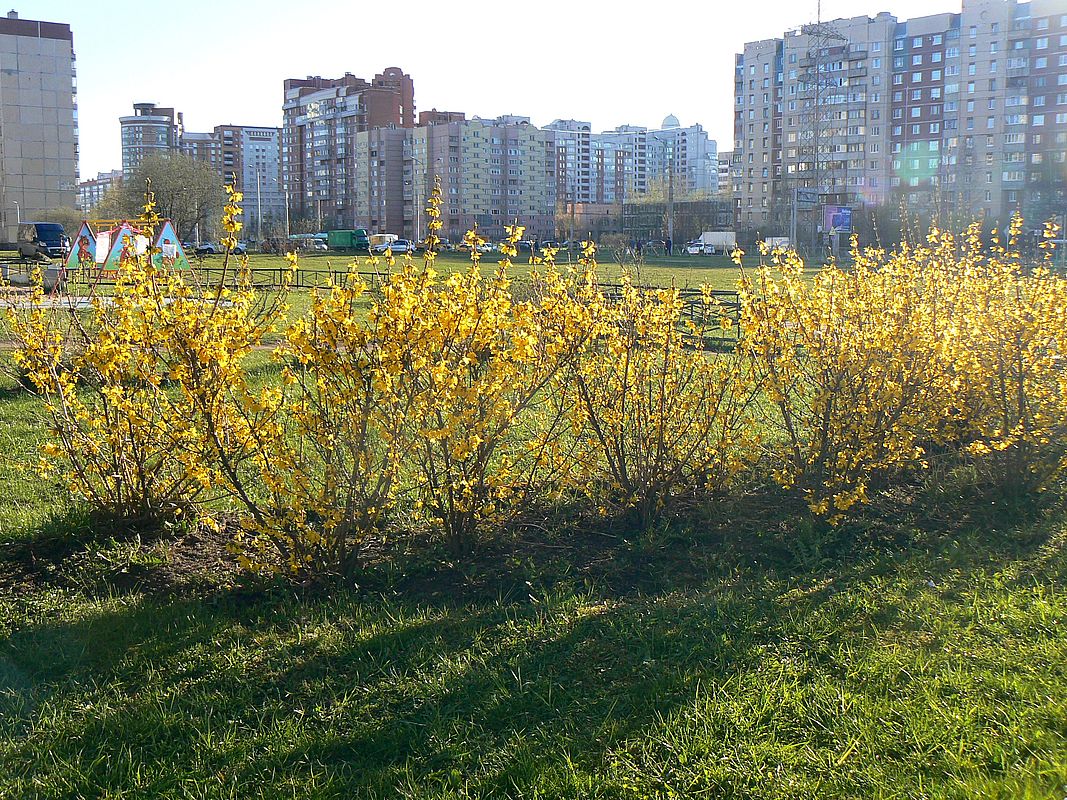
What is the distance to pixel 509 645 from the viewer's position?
4152 millimetres

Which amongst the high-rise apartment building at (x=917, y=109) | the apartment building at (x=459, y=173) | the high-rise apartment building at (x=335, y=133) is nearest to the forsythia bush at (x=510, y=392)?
→ the high-rise apartment building at (x=917, y=109)

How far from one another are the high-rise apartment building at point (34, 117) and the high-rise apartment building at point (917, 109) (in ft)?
189

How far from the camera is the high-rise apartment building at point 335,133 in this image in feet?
354

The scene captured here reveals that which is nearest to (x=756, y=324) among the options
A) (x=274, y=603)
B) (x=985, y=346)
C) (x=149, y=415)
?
(x=985, y=346)

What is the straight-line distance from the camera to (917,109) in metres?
84.0

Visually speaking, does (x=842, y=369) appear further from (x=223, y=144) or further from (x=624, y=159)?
(x=223, y=144)

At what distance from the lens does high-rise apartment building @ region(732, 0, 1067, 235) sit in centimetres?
7619

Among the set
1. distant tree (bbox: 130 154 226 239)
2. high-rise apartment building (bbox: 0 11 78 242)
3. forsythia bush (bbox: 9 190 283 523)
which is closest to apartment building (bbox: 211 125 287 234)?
high-rise apartment building (bbox: 0 11 78 242)

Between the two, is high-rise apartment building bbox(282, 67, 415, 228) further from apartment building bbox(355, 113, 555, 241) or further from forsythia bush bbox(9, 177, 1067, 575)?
forsythia bush bbox(9, 177, 1067, 575)

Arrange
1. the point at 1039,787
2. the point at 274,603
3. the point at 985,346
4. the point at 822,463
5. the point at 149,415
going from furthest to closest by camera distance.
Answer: the point at 985,346, the point at 822,463, the point at 149,415, the point at 274,603, the point at 1039,787

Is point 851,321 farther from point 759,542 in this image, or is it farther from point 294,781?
point 294,781

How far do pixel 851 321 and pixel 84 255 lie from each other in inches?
185

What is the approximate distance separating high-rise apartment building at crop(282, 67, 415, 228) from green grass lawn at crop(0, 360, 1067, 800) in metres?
100

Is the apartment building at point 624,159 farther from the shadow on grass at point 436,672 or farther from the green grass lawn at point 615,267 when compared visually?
the shadow on grass at point 436,672
